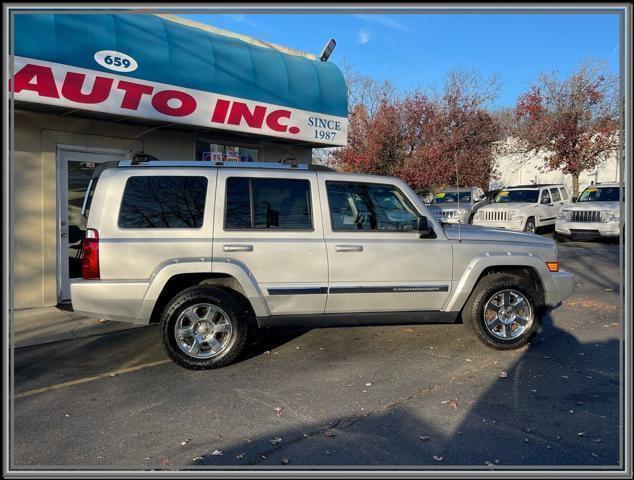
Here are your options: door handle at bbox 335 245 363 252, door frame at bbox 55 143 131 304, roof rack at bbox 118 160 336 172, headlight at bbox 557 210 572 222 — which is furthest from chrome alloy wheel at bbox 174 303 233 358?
headlight at bbox 557 210 572 222

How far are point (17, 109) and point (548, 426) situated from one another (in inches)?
312

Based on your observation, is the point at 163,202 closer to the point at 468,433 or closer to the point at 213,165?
the point at 213,165

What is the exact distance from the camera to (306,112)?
33.9 feet

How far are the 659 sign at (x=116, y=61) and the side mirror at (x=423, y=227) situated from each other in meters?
5.29

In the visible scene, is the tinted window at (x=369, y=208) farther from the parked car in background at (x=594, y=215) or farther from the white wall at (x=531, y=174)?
the white wall at (x=531, y=174)

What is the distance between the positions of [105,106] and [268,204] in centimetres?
393

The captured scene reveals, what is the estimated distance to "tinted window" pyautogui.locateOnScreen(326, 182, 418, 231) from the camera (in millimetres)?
5273

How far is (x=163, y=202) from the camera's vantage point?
505 cm

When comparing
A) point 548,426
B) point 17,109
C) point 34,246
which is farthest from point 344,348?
point 17,109

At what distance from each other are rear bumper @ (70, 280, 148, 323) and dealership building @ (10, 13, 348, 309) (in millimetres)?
2910

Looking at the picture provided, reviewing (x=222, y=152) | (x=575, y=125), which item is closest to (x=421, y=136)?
(x=575, y=125)

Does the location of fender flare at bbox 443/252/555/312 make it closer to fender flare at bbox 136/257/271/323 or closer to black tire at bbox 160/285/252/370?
fender flare at bbox 136/257/271/323

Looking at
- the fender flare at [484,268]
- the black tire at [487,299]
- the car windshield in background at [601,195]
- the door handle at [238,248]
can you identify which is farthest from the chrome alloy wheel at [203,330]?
the car windshield in background at [601,195]

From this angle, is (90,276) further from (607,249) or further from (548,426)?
(607,249)
